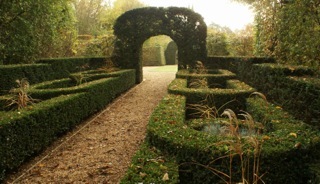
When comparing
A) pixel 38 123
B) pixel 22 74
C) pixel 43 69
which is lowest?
pixel 38 123

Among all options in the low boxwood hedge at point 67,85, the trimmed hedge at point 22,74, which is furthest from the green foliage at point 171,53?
the trimmed hedge at point 22,74

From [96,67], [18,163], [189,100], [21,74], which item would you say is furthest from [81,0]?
[18,163]

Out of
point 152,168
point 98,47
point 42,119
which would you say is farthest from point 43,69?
point 152,168

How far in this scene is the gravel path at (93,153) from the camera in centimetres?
423

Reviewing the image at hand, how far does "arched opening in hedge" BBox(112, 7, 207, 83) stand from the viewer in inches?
562

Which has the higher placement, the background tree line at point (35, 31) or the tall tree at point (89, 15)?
the tall tree at point (89, 15)

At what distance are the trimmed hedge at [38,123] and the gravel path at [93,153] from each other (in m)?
0.23

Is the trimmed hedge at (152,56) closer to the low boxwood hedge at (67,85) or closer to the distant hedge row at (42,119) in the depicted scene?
the low boxwood hedge at (67,85)

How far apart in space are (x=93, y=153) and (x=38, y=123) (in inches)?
47.7

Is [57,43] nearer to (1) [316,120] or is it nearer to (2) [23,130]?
(2) [23,130]

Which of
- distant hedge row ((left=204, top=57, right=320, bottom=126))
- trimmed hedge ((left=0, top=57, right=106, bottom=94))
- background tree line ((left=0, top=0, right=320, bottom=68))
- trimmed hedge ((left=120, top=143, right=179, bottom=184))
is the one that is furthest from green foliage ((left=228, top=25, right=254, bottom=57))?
trimmed hedge ((left=120, top=143, right=179, bottom=184))

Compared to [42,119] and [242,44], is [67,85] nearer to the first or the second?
[42,119]

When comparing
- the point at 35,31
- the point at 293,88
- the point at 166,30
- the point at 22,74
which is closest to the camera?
the point at 293,88

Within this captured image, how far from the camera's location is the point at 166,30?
14328 mm
